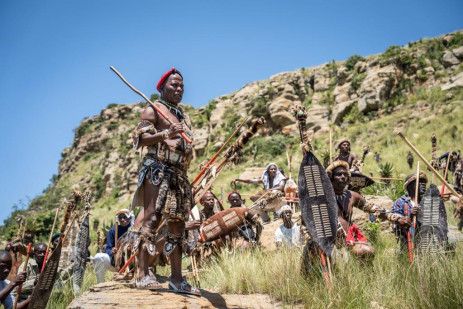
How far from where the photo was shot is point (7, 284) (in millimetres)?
4758

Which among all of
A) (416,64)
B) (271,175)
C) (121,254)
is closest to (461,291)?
(121,254)

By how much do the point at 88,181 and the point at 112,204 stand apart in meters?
13.7

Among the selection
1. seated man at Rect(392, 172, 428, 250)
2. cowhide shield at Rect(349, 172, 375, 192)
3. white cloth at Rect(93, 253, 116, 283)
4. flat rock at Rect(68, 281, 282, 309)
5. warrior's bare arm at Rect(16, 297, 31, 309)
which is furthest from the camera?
cowhide shield at Rect(349, 172, 375, 192)

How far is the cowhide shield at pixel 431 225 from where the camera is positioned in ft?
13.9

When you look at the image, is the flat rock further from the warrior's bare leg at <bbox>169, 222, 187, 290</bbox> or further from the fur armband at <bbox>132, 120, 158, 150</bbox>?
the fur armband at <bbox>132, 120, 158, 150</bbox>

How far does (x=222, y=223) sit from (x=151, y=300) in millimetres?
3427

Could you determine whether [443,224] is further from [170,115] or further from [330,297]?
[170,115]

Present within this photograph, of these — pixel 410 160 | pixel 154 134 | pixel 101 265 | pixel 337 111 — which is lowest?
pixel 101 265

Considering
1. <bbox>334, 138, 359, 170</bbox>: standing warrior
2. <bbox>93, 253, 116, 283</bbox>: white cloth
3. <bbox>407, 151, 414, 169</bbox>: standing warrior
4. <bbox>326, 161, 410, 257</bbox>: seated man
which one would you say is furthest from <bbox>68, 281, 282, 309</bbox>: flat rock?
<bbox>407, 151, 414, 169</bbox>: standing warrior

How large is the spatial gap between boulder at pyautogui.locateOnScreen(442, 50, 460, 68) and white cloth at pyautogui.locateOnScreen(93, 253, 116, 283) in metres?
33.0

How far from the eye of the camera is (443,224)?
4414 millimetres

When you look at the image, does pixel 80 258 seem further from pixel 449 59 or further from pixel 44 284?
pixel 449 59

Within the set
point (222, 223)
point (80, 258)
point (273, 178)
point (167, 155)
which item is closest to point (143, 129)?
point (167, 155)

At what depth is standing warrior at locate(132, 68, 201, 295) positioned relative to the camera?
A: 3693 mm
